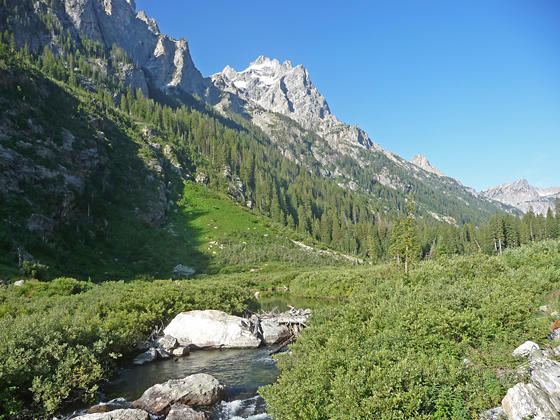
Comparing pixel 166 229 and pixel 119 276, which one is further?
pixel 166 229

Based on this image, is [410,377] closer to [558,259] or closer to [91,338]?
[91,338]

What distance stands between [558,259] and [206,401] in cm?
3263

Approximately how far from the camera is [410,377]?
11.6 m

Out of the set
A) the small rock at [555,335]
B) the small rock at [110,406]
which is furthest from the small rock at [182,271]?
the small rock at [555,335]

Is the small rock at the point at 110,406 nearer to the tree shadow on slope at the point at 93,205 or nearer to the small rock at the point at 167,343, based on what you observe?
the small rock at the point at 167,343

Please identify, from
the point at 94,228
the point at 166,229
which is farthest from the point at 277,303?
the point at 166,229

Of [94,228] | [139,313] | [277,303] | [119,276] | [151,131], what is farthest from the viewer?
[151,131]

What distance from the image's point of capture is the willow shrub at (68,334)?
55.0 ft

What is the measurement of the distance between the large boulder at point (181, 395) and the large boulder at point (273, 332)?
13308mm

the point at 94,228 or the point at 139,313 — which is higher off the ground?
the point at 94,228

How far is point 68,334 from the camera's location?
69.4ft

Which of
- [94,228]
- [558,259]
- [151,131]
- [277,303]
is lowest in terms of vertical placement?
[277,303]

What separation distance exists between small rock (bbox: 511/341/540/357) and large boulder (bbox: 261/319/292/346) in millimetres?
23532

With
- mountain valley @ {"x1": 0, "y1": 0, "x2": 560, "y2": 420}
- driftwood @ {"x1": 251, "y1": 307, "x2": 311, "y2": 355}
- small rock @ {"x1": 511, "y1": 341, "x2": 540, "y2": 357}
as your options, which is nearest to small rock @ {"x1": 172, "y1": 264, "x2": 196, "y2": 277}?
mountain valley @ {"x1": 0, "y1": 0, "x2": 560, "y2": 420}
